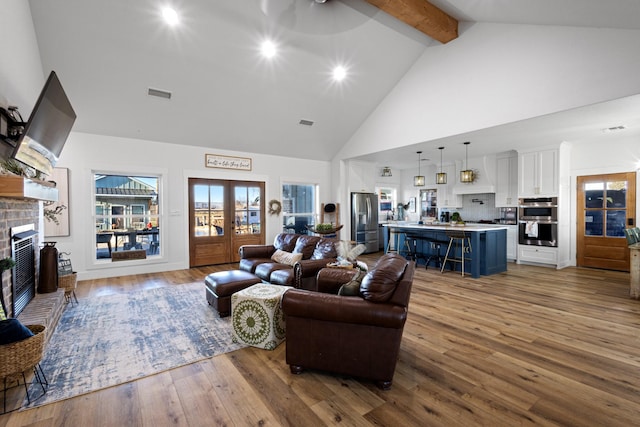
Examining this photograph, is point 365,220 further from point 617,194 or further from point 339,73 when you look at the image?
point 617,194

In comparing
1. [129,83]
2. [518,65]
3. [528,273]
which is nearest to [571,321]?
[528,273]

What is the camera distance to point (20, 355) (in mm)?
1936

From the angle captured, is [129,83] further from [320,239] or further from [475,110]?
[475,110]

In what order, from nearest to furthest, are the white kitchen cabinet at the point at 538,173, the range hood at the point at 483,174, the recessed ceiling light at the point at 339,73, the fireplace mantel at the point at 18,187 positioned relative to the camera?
the fireplace mantel at the point at 18,187 → the recessed ceiling light at the point at 339,73 → the white kitchen cabinet at the point at 538,173 → the range hood at the point at 483,174

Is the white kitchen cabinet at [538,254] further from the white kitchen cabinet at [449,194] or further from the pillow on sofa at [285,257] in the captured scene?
the pillow on sofa at [285,257]

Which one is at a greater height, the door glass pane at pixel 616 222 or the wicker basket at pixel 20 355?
the door glass pane at pixel 616 222

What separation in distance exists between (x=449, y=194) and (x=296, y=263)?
6.38 meters

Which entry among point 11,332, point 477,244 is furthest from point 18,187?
point 477,244

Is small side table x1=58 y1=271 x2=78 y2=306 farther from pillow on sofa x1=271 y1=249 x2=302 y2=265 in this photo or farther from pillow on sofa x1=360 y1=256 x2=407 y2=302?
pillow on sofa x1=360 y1=256 x2=407 y2=302

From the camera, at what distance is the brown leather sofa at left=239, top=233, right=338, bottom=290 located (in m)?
3.65

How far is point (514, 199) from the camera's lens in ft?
23.5

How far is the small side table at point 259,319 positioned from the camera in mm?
2707

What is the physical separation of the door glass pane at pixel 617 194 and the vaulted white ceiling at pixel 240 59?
1.80 meters

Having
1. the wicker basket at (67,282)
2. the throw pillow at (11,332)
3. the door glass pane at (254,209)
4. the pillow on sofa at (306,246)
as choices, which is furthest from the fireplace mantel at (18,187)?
the door glass pane at (254,209)
